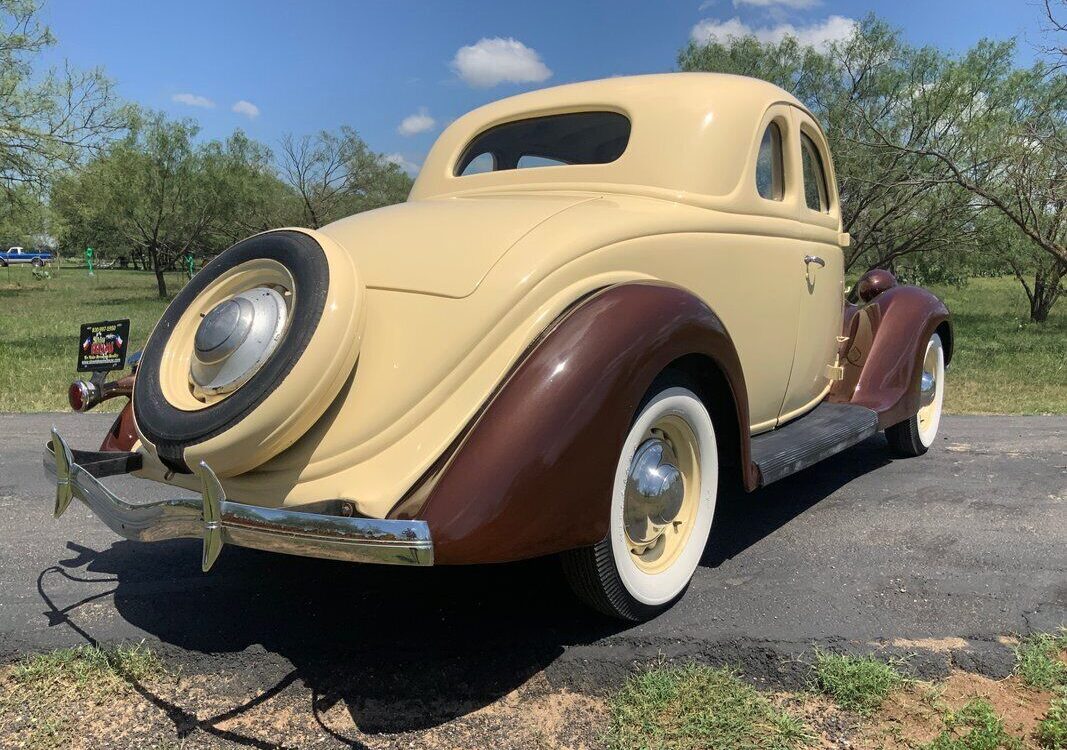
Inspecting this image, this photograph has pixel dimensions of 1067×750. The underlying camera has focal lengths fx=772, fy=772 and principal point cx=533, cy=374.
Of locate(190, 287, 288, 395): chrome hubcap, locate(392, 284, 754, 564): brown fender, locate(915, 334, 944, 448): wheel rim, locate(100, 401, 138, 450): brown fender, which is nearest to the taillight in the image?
locate(100, 401, 138, 450): brown fender

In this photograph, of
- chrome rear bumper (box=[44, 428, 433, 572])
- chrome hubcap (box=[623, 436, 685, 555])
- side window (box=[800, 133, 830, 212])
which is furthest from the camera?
side window (box=[800, 133, 830, 212])

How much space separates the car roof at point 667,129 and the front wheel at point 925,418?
2245 millimetres

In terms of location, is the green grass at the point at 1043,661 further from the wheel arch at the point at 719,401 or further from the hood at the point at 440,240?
the hood at the point at 440,240

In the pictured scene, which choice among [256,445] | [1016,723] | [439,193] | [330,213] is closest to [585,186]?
[439,193]

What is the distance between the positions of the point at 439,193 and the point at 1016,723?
2.97m

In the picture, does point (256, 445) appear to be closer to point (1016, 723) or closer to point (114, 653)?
point (114, 653)

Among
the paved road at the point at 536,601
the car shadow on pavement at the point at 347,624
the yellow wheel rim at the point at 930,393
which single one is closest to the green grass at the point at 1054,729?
the paved road at the point at 536,601

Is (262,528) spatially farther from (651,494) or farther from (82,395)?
(82,395)

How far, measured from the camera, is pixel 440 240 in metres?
2.44

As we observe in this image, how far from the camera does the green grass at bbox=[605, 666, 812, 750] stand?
196 centimetres

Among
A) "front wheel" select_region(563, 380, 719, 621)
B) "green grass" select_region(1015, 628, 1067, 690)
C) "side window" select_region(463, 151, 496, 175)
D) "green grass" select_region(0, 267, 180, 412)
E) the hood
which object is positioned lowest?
"green grass" select_region(0, 267, 180, 412)

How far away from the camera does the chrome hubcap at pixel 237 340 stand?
2.22 metres

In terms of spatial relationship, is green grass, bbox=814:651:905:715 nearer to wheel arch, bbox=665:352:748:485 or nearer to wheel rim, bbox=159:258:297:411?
wheel arch, bbox=665:352:748:485

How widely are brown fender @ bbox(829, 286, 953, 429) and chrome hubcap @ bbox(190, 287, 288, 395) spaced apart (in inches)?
116
